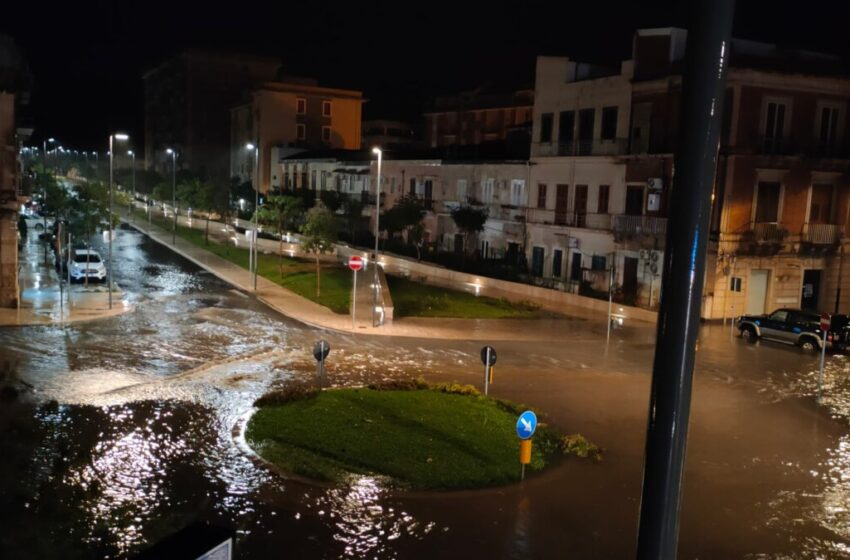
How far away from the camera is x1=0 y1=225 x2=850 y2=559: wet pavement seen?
11086mm

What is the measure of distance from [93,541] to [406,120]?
347 ft

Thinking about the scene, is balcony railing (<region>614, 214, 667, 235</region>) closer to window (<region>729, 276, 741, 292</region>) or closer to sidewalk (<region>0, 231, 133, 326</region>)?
window (<region>729, 276, 741, 292</region>)

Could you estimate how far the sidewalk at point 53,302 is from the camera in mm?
26641

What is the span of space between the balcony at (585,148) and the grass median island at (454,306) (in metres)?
9.37

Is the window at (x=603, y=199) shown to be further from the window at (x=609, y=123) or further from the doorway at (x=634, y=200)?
the window at (x=609, y=123)

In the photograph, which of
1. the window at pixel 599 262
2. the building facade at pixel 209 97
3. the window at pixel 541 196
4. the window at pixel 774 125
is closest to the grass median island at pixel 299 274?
the window at pixel 541 196

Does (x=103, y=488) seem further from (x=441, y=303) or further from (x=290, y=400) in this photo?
(x=441, y=303)

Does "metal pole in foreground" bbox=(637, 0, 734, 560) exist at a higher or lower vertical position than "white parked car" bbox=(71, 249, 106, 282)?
higher

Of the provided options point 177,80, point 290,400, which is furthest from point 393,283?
point 177,80

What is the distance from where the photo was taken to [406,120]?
4446 inches

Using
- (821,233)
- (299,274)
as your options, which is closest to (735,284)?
(821,233)

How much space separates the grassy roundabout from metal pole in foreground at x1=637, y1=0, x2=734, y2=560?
903cm

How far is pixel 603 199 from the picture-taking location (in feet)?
127

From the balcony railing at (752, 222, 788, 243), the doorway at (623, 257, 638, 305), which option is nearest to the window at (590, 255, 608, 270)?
the doorway at (623, 257, 638, 305)
